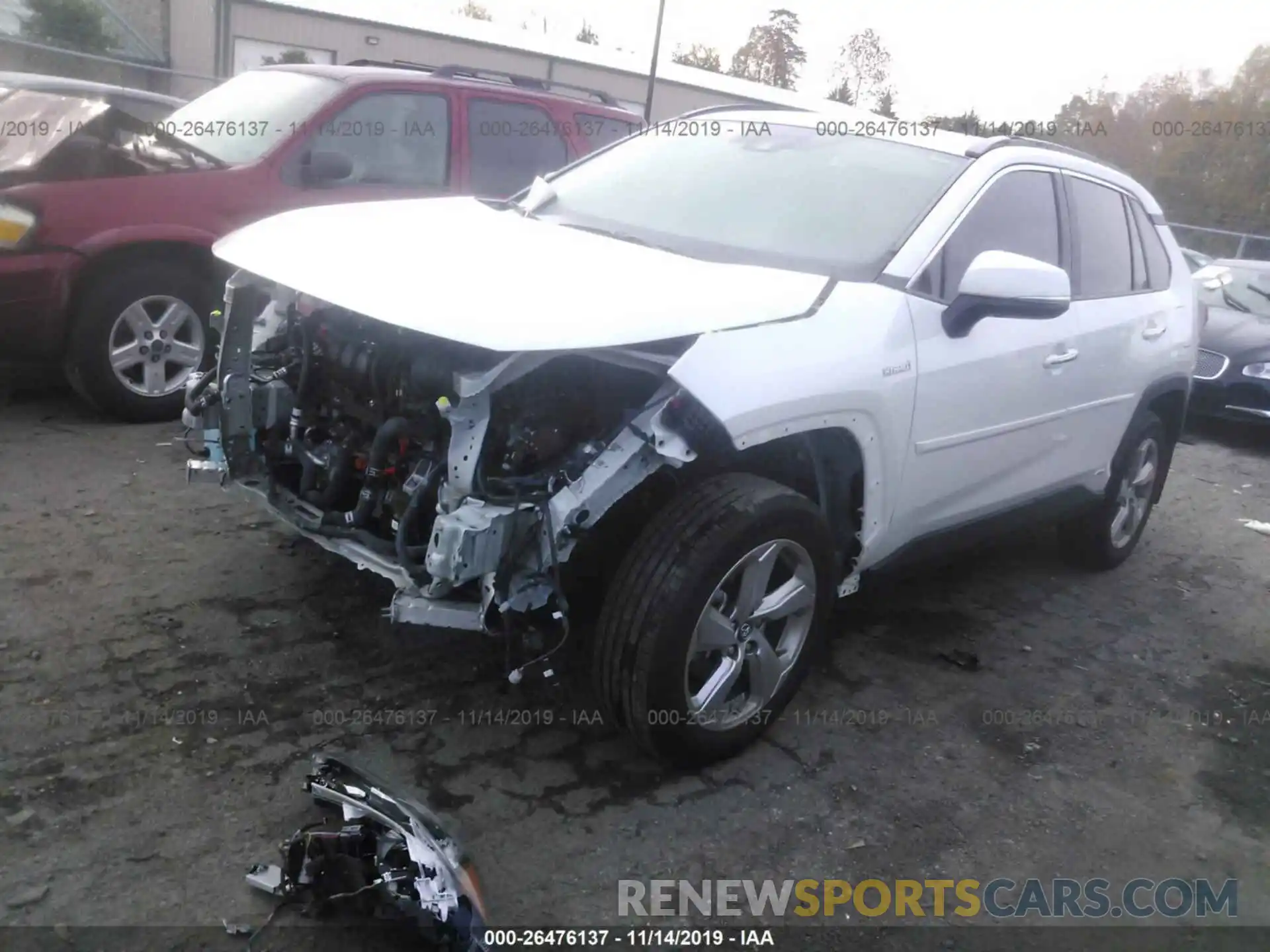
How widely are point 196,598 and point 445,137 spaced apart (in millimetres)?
3451

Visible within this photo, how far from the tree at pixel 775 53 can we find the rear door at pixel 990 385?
44.2 m

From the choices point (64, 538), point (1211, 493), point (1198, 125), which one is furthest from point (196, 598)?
point (1198, 125)

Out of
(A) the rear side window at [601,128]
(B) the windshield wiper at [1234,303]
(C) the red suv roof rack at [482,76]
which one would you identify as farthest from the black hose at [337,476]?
(B) the windshield wiper at [1234,303]

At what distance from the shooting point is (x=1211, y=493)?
7129 millimetres

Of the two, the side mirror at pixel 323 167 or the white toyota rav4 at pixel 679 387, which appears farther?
the side mirror at pixel 323 167

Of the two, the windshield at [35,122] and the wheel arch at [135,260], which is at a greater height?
the windshield at [35,122]

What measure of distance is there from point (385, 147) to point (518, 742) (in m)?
3.98

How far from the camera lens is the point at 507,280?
113 inches

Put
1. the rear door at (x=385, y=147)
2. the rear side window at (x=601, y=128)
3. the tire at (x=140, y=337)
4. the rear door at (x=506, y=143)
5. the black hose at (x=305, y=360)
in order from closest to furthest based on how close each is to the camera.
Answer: the black hose at (x=305, y=360) → the tire at (x=140, y=337) → the rear door at (x=385, y=147) → the rear door at (x=506, y=143) → the rear side window at (x=601, y=128)

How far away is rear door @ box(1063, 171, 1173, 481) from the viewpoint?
4.14m

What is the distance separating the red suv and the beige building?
54.5 feet

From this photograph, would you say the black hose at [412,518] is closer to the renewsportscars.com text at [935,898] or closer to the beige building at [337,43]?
the renewsportscars.com text at [935,898]

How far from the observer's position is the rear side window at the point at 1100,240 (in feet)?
13.7

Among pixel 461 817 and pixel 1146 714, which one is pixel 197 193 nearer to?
pixel 461 817
